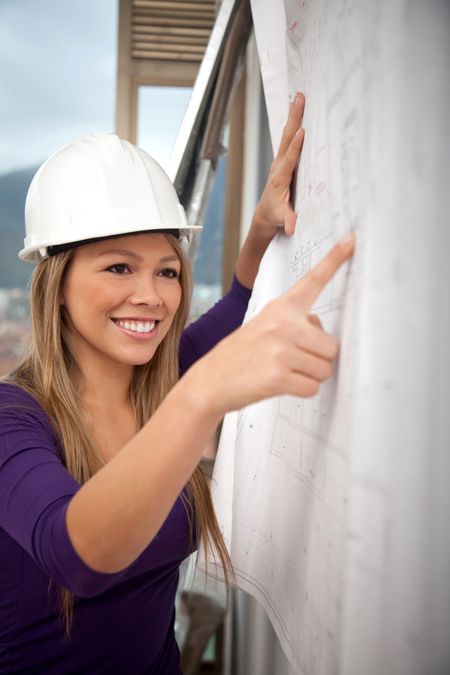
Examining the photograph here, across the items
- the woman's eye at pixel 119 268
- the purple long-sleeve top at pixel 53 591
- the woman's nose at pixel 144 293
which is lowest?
the purple long-sleeve top at pixel 53 591

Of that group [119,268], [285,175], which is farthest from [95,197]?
[285,175]

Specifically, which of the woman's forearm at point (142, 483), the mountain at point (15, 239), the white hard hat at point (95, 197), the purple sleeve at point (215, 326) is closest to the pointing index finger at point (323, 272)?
the woman's forearm at point (142, 483)

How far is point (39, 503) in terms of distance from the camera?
2.07 feet

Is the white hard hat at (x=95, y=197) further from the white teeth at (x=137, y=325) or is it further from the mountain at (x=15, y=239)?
the mountain at (x=15, y=239)

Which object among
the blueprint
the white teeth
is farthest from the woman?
the blueprint

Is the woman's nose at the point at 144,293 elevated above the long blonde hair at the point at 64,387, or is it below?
above

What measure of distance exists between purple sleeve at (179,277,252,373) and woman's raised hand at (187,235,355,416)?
2.43 feet

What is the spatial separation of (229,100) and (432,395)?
1110mm

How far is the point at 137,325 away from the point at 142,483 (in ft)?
1.48

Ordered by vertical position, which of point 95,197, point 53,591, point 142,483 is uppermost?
point 95,197

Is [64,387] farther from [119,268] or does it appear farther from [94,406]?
[119,268]

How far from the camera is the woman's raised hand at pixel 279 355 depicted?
0.53 m

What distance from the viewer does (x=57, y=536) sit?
1.91 ft

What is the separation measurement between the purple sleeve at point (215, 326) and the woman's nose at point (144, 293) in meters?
0.37
